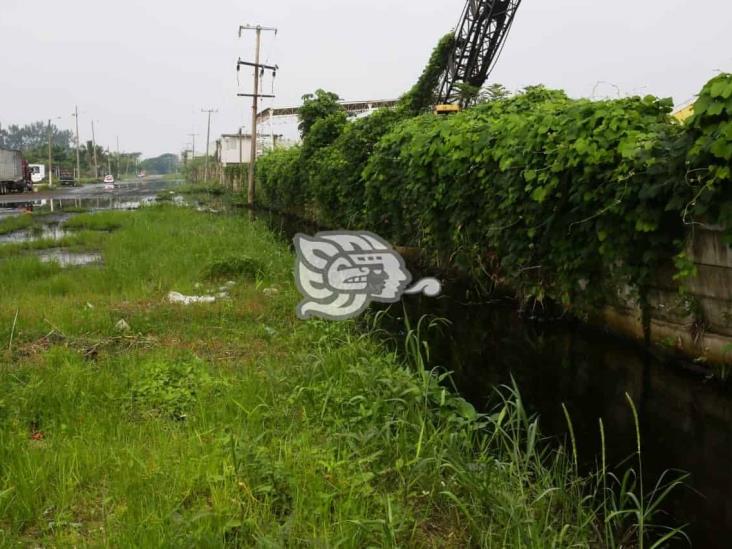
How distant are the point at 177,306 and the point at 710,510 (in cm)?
487

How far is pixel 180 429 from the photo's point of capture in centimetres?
321

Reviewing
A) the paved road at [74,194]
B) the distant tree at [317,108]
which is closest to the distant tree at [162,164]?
the paved road at [74,194]

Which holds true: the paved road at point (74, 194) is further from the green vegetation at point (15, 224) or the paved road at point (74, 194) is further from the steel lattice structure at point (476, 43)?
the steel lattice structure at point (476, 43)

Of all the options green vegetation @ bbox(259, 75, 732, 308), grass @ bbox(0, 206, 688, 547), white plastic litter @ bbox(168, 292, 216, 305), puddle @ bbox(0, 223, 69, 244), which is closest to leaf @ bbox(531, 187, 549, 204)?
green vegetation @ bbox(259, 75, 732, 308)

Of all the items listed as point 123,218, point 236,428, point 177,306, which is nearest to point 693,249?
point 236,428

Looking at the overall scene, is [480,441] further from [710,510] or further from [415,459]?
[710,510]

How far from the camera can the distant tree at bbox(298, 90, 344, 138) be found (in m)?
18.7

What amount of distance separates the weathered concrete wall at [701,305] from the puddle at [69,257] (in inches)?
309

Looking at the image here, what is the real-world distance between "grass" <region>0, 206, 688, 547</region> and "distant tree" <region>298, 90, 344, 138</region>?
47.2 feet

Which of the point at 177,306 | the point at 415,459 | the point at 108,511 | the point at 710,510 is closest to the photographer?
the point at 108,511

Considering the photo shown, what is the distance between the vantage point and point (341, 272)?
6047 millimetres

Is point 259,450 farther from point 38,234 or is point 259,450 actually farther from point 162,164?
point 162,164

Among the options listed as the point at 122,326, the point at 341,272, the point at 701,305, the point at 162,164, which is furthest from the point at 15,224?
the point at 162,164

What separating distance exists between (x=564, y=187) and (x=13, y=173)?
35.5m
